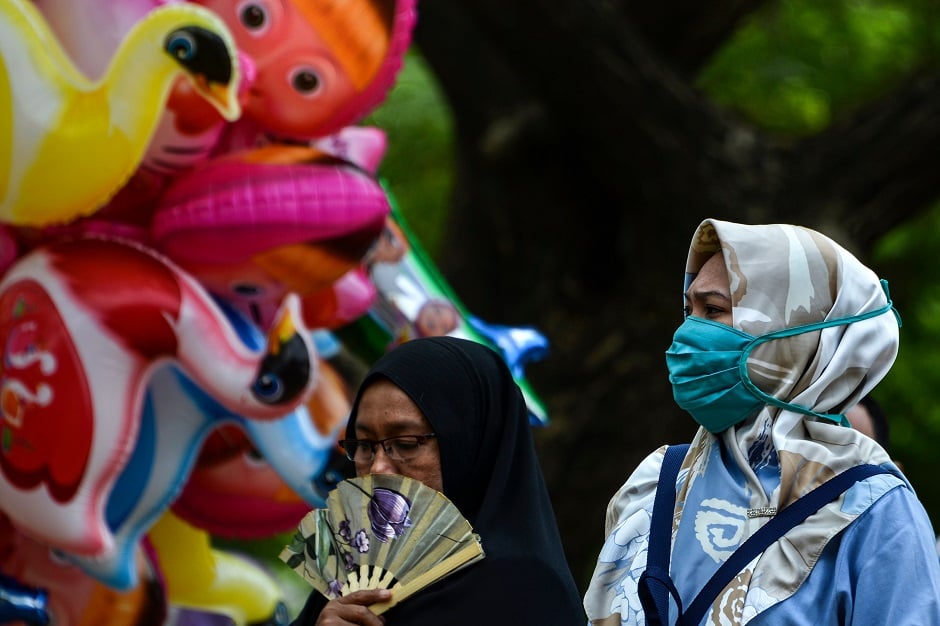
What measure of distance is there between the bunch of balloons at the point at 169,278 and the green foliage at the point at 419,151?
721 cm

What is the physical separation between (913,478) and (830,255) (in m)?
→ 10.0

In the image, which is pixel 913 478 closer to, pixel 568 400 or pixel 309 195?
pixel 568 400

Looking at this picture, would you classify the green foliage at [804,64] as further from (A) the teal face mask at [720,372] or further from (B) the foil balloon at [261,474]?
(A) the teal face mask at [720,372]

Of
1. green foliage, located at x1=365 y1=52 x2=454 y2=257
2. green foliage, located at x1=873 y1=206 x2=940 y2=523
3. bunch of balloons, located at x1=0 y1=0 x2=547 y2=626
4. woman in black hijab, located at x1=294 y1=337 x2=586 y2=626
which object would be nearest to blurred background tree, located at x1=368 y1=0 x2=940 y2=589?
bunch of balloons, located at x1=0 y1=0 x2=547 y2=626

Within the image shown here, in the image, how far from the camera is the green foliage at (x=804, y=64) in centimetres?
1158

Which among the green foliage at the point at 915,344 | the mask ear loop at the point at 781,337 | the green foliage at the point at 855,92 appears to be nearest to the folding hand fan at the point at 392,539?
the mask ear loop at the point at 781,337

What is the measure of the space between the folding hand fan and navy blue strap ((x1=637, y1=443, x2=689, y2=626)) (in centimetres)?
35

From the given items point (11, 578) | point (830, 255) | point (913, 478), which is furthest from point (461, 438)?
point (913, 478)

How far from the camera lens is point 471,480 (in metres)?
3.18

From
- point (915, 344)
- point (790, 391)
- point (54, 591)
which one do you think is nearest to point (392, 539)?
point (790, 391)

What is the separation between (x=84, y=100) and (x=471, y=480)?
245 centimetres

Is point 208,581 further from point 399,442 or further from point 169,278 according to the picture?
point 399,442

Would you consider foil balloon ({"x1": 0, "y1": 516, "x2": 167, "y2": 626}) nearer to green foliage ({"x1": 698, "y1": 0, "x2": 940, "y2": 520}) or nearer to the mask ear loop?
the mask ear loop

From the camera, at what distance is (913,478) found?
12.4m
